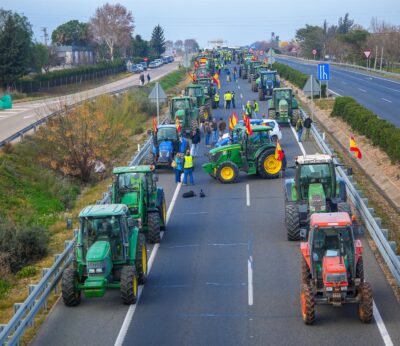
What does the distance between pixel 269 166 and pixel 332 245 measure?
14.3 meters

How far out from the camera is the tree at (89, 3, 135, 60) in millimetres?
131875

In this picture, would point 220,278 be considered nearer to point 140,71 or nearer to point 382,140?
point 382,140

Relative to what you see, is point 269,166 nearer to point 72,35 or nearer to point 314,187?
point 314,187

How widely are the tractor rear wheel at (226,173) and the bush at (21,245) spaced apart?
29.1ft

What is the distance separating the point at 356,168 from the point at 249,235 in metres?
12.1

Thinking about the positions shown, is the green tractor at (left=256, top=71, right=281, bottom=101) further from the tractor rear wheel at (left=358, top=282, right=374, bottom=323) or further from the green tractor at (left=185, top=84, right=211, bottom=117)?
the tractor rear wheel at (left=358, top=282, right=374, bottom=323)

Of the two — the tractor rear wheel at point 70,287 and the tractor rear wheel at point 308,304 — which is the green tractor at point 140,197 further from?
the tractor rear wheel at point 308,304

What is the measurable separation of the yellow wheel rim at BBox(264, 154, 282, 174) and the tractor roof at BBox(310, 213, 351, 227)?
1377 cm

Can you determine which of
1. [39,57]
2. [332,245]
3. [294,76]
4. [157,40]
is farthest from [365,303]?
[157,40]

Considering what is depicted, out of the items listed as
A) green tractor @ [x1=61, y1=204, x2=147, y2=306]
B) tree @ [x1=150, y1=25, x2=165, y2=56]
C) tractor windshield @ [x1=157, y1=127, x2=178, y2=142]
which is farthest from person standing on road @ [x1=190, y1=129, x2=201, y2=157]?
tree @ [x1=150, y1=25, x2=165, y2=56]

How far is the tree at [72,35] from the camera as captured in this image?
13512 cm

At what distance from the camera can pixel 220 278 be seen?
17.8m

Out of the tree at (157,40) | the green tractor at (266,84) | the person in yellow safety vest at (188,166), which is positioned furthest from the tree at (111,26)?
the person in yellow safety vest at (188,166)

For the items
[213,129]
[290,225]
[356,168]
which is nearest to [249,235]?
[290,225]
